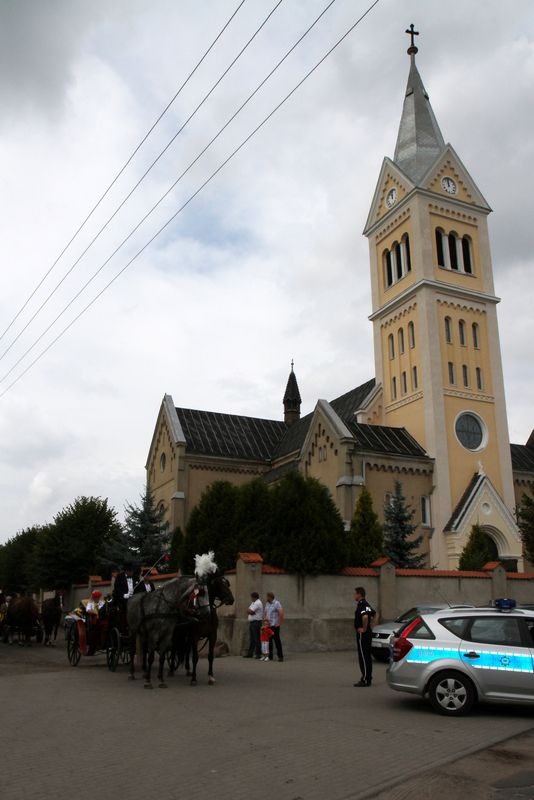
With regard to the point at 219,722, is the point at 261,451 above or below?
above

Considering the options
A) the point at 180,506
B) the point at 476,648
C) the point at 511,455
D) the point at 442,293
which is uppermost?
the point at 442,293

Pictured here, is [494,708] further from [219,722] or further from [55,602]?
[55,602]

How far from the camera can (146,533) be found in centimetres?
A: 3559

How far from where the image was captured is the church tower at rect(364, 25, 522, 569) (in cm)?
3806

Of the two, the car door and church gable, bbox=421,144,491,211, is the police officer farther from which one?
church gable, bbox=421,144,491,211

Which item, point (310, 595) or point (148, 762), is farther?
point (310, 595)

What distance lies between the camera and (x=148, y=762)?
6738 mm

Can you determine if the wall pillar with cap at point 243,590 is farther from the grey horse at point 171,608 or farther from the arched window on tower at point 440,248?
the arched window on tower at point 440,248

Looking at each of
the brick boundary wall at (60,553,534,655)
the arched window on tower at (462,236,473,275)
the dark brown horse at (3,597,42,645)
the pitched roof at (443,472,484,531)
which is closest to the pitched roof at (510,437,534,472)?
the pitched roof at (443,472,484,531)

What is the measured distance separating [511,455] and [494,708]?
36701 millimetres

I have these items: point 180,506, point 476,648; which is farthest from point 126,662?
point 180,506

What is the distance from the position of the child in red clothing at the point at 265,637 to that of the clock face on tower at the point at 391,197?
35.4 metres

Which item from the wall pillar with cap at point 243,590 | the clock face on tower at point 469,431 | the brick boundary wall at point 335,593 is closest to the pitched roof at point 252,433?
the clock face on tower at point 469,431

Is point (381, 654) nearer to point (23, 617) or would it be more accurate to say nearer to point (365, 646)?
point (365, 646)
